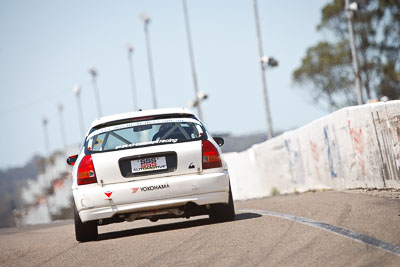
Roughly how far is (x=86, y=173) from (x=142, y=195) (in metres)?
0.73

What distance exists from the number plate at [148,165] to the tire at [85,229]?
926mm

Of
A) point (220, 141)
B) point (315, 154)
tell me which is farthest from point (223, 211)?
point (315, 154)

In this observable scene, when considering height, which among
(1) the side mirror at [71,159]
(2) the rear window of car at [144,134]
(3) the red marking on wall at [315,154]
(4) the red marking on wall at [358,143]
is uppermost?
(2) the rear window of car at [144,134]

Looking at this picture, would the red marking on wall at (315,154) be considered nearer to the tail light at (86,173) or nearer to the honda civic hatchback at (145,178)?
the honda civic hatchback at (145,178)

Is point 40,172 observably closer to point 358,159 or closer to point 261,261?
point 358,159

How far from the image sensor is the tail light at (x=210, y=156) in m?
9.91

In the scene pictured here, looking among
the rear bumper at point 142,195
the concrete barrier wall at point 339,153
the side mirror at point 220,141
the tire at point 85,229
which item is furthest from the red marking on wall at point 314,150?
the tire at point 85,229

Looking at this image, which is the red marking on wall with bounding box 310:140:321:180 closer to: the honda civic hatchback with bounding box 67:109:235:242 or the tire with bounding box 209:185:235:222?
the tire with bounding box 209:185:235:222

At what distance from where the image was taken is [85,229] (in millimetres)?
10094

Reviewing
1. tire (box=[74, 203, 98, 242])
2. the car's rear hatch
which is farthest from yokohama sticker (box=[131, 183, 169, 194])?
tire (box=[74, 203, 98, 242])

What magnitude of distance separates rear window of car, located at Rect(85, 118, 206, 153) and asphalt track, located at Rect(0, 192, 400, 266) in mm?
1105

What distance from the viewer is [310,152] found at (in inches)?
744

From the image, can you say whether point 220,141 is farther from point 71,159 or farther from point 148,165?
point 71,159

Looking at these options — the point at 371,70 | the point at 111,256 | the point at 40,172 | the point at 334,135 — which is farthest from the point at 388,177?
the point at 40,172
